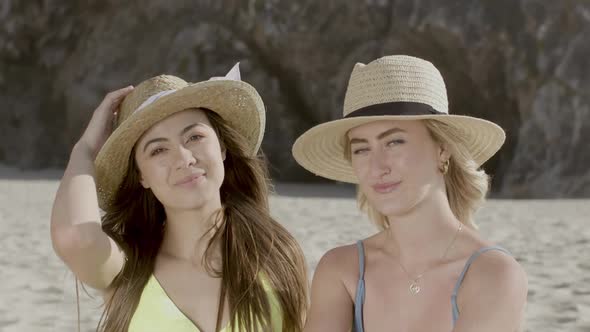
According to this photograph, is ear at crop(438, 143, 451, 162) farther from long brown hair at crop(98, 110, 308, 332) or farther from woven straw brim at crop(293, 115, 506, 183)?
long brown hair at crop(98, 110, 308, 332)

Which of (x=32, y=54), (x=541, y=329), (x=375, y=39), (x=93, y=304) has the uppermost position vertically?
(x=541, y=329)

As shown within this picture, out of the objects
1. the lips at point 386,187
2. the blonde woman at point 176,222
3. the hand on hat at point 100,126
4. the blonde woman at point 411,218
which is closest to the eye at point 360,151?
the blonde woman at point 411,218

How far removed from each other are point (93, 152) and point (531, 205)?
964 centimetres

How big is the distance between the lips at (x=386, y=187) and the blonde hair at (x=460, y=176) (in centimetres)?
19

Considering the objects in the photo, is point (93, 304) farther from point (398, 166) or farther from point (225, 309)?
point (398, 166)

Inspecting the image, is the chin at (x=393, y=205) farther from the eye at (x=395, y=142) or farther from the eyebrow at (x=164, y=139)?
the eyebrow at (x=164, y=139)

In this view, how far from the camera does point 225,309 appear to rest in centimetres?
270

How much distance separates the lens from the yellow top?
2.62m

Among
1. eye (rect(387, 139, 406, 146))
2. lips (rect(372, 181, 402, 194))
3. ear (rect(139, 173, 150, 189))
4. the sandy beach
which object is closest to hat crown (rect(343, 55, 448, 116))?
eye (rect(387, 139, 406, 146))

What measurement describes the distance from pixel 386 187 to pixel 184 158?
645 mm

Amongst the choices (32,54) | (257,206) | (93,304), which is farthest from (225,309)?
(32,54)

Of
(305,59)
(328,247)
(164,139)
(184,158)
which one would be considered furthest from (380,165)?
(305,59)

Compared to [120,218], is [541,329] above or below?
below

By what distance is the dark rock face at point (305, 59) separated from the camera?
46.8 feet
